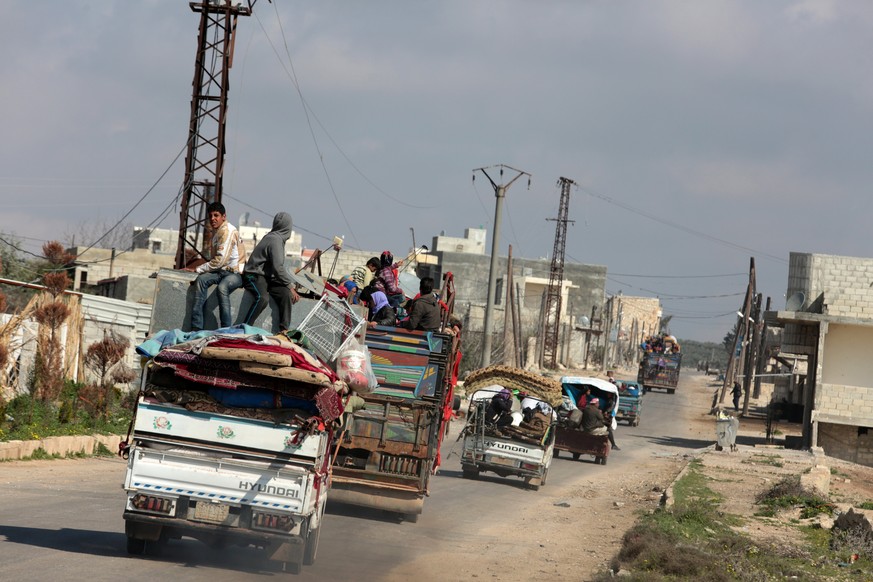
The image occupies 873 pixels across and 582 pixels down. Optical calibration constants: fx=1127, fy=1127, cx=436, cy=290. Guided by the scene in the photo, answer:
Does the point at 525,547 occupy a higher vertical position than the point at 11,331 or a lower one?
lower

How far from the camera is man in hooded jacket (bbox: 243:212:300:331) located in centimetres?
1261

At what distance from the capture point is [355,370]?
12.0 metres

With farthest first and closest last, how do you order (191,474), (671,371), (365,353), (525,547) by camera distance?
1. (671,371)
2. (525,547)
3. (365,353)
4. (191,474)

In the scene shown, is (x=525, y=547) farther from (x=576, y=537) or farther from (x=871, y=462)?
(x=871, y=462)

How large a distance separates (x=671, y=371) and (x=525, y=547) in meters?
62.6

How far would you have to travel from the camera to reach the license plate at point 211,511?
10.2m

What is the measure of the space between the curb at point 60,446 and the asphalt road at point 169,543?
0.32 meters

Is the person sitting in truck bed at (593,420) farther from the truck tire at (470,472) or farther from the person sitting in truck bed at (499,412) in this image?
the person sitting in truck bed at (499,412)

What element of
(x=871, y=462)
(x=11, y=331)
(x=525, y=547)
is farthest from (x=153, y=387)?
(x=871, y=462)

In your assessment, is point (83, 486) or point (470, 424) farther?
point (470, 424)

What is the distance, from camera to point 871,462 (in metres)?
41.7

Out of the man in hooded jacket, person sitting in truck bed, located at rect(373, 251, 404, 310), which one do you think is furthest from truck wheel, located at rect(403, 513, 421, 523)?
the man in hooded jacket

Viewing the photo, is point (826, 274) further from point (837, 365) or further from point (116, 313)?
point (116, 313)

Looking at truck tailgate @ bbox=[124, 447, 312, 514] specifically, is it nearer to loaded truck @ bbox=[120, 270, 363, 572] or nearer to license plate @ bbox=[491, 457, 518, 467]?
loaded truck @ bbox=[120, 270, 363, 572]
